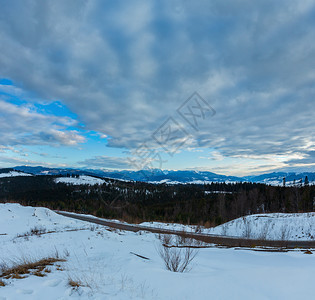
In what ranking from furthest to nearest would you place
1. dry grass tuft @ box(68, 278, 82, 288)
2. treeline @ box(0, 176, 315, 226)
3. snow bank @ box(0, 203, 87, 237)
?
1. treeline @ box(0, 176, 315, 226)
2. snow bank @ box(0, 203, 87, 237)
3. dry grass tuft @ box(68, 278, 82, 288)

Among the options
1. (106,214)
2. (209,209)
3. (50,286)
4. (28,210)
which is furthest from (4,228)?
(209,209)

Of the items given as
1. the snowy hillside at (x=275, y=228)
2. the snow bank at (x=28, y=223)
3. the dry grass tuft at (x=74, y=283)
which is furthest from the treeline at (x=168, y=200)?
the dry grass tuft at (x=74, y=283)

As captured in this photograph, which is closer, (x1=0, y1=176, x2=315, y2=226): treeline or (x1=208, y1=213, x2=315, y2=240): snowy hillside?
(x1=208, y1=213, x2=315, y2=240): snowy hillside

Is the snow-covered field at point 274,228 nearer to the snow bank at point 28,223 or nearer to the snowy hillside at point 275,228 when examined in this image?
the snowy hillside at point 275,228

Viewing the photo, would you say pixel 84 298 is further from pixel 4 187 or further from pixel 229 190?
pixel 4 187

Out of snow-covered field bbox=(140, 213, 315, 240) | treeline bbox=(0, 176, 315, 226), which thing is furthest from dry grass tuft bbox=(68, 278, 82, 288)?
treeline bbox=(0, 176, 315, 226)

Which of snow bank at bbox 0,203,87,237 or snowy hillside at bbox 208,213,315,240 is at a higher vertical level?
snowy hillside at bbox 208,213,315,240

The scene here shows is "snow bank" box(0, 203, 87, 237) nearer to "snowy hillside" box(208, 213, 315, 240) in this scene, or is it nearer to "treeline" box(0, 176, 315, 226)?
"treeline" box(0, 176, 315, 226)

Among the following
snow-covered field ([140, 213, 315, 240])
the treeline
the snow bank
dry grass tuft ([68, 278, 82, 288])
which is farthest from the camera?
the treeline

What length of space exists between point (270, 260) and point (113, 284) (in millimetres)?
7321

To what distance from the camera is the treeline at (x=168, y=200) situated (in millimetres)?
60094

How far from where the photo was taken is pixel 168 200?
362 feet

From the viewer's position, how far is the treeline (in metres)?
60.1

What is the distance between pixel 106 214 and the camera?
5622 centimetres
